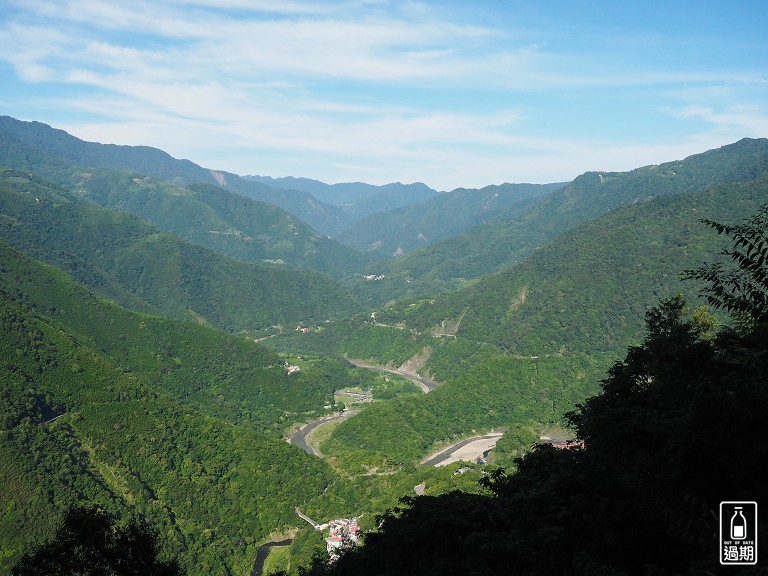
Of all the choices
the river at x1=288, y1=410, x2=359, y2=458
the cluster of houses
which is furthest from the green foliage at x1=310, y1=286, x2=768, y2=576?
the river at x1=288, y1=410, x2=359, y2=458

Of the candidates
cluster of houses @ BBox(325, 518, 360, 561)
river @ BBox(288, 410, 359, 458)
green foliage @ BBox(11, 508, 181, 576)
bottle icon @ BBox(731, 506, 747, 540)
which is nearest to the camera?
bottle icon @ BBox(731, 506, 747, 540)

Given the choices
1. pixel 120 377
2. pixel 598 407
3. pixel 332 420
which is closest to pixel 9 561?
pixel 120 377

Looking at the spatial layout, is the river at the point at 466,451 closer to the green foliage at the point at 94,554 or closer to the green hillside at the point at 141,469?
the green hillside at the point at 141,469

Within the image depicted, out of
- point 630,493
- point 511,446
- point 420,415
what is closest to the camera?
point 630,493

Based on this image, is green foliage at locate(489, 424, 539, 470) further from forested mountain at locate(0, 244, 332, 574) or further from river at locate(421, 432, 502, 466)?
forested mountain at locate(0, 244, 332, 574)

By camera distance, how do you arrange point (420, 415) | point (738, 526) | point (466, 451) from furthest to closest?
1. point (420, 415)
2. point (466, 451)
3. point (738, 526)

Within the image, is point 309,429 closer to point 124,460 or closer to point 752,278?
point 124,460

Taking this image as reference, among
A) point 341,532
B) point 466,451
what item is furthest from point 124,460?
point 466,451
